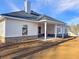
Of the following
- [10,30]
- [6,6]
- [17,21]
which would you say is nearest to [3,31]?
[10,30]

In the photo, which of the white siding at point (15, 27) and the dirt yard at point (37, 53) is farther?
the white siding at point (15, 27)

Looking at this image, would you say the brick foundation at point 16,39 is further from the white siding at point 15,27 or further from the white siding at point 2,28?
the white siding at point 2,28

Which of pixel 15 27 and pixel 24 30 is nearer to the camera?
pixel 15 27

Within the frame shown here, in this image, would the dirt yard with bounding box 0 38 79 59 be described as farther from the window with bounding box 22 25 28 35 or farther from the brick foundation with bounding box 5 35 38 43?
the window with bounding box 22 25 28 35

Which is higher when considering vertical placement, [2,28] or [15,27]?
[15,27]

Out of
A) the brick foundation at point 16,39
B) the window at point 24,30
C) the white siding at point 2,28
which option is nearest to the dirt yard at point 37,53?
the brick foundation at point 16,39

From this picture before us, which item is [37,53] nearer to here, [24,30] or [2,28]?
[2,28]

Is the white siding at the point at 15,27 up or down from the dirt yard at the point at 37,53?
up

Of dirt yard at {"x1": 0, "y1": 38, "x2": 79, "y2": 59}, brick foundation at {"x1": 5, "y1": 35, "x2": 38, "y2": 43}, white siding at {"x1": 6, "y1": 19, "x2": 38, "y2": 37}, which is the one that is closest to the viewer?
dirt yard at {"x1": 0, "y1": 38, "x2": 79, "y2": 59}

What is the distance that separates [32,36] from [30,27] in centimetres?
154

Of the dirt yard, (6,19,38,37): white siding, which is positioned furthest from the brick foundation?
the dirt yard

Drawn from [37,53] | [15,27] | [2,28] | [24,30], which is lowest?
[37,53]

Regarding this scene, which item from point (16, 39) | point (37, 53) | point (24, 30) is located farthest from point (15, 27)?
point (37, 53)

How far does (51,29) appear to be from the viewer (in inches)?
1040
